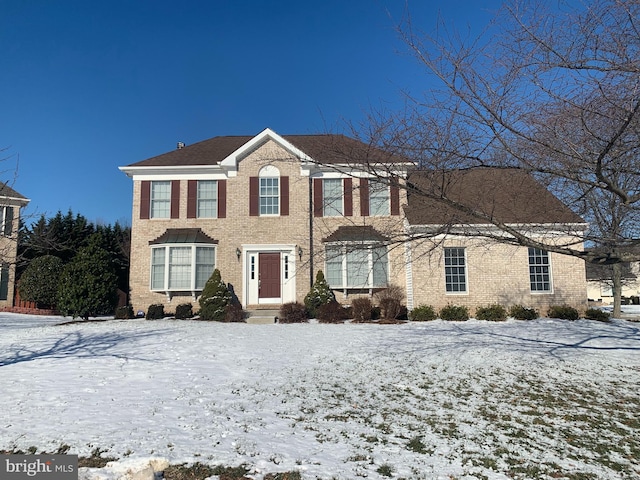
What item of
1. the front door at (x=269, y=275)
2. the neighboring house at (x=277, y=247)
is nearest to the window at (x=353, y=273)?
the neighboring house at (x=277, y=247)

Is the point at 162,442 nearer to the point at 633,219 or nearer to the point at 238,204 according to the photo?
the point at 633,219

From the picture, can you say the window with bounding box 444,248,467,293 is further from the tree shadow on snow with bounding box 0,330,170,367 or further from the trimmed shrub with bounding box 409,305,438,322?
the tree shadow on snow with bounding box 0,330,170,367

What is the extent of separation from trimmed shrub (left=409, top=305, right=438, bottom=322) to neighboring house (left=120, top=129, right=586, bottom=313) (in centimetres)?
115

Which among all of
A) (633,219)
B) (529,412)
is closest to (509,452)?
(529,412)

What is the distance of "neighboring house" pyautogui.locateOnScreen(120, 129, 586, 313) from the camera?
16.5m

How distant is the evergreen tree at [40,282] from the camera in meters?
21.1

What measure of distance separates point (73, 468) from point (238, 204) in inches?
565

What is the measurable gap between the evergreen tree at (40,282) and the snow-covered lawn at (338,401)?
32.9ft

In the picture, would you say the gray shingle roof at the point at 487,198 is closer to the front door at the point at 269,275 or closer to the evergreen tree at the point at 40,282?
the front door at the point at 269,275

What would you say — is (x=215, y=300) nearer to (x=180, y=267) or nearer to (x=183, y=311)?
(x=183, y=311)

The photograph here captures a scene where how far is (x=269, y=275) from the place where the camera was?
58.2ft

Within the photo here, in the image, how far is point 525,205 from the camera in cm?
822

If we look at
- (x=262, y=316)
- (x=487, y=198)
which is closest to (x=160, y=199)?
(x=262, y=316)

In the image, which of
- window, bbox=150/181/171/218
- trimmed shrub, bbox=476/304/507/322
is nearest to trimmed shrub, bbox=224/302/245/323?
window, bbox=150/181/171/218
